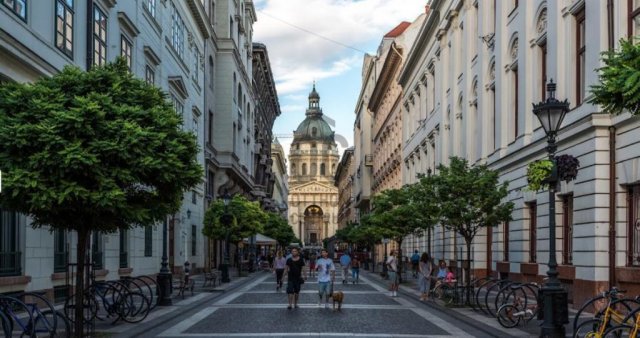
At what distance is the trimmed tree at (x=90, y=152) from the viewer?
12.5 metres

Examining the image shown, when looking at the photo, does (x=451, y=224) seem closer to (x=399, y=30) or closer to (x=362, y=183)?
(x=399, y=30)

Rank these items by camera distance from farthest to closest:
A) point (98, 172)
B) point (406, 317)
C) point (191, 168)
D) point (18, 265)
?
point (406, 317)
point (18, 265)
point (191, 168)
point (98, 172)

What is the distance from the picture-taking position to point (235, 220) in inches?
1714

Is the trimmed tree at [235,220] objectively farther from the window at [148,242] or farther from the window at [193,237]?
the window at [148,242]

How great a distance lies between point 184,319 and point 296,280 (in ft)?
14.1

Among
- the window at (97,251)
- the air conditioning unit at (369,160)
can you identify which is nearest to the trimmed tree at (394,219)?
the window at (97,251)

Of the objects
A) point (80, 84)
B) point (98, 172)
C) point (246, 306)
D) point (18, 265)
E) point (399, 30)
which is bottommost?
point (246, 306)

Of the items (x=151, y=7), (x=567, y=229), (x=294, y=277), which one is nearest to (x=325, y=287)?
(x=294, y=277)

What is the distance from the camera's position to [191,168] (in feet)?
46.6

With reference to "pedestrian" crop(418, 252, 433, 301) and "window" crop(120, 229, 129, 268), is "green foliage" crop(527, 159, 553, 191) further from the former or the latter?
"window" crop(120, 229, 129, 268)

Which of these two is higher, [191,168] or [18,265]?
[191,168]

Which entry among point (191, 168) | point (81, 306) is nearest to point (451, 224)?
point (191, 168)

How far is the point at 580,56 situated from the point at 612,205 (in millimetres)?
4387

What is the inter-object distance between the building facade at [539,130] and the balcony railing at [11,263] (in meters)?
13.1
